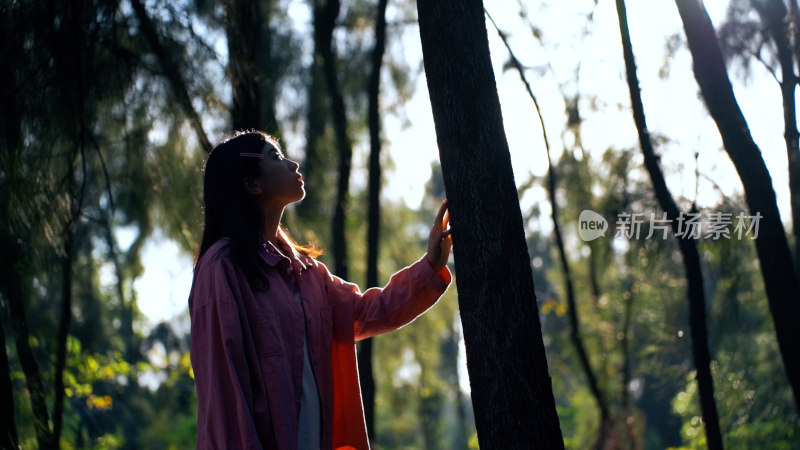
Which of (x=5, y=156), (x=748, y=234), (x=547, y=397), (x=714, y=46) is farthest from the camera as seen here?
(x=748, y=234)

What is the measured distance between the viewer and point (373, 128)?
820cm

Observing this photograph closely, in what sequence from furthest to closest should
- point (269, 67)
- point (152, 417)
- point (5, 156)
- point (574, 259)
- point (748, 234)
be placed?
1. point (574, 259)
2. point (152, 417)
3. point (269, 67)
4. point (748, 234)
5. point (5, 156)

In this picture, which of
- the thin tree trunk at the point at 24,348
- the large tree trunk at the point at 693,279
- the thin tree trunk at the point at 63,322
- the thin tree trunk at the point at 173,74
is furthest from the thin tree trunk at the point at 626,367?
the thin tree trunk at the point at 24,348

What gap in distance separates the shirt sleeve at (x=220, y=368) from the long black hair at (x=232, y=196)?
22cm

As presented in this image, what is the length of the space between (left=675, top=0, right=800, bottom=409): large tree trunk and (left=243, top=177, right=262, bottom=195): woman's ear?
3.53 metres

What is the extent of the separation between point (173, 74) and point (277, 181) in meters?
2.88

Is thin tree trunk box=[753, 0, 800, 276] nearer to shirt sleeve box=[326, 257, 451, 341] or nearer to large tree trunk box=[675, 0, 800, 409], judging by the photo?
large tree trunk box=[675, 0, 800, 409]

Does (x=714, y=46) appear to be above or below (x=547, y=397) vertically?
above

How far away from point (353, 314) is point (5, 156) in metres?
2.73

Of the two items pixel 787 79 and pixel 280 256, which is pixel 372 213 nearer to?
pixel 787 79

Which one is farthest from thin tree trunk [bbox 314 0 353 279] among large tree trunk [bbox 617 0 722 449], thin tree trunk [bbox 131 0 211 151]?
large tree trunk [bbox 617 0 722 449]

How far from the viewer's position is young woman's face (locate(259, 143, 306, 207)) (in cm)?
320

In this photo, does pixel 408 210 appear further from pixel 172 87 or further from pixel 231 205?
pixel 231 205

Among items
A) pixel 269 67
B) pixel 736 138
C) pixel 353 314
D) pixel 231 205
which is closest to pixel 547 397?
pixel 353 314
